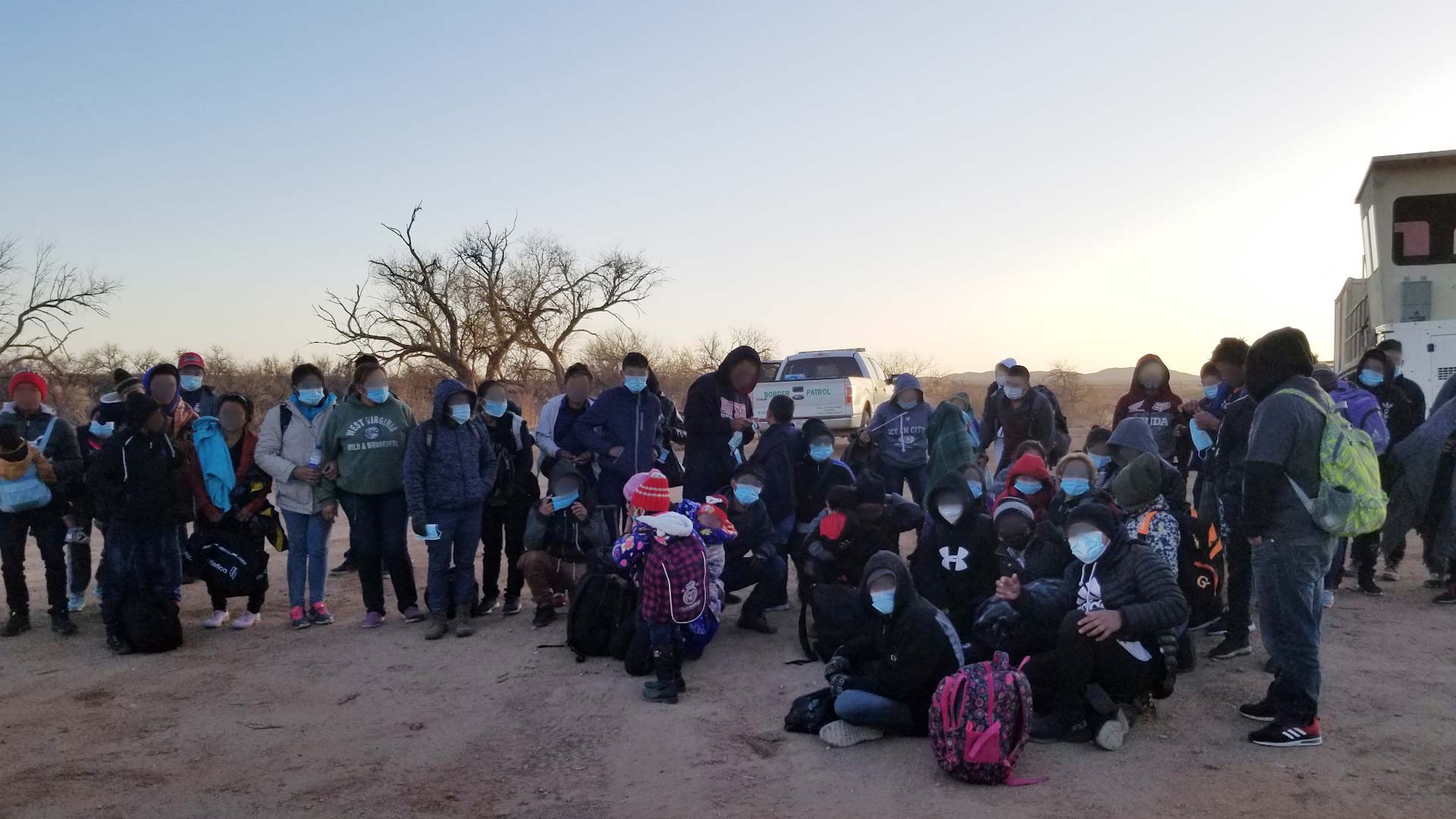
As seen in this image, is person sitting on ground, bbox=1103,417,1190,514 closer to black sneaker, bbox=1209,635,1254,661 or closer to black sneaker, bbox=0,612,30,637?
black sneaker, bbox=1209,635,1254,661

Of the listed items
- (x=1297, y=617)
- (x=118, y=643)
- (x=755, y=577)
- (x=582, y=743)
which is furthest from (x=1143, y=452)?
(x=118, y=643)

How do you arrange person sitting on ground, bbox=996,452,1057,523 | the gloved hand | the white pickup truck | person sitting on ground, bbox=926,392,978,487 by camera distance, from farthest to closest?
1. the white pickup truck
2. person sitting on ground, bbox=926,392,978,487
3. person sitting on ground, bbox=996,452,1057,523
4. the gloved hand

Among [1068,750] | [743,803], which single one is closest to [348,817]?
[743,803]

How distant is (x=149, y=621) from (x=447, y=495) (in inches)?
87.5

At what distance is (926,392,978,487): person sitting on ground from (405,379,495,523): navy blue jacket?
3.92 meters

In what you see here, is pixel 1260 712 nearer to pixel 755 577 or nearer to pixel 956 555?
pixel 956 555

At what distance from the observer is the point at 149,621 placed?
718cm

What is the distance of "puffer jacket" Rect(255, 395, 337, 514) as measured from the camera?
7.76m

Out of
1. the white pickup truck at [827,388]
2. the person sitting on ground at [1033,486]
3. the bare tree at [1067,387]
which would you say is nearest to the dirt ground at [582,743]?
the person sitting on ground at [1033,486]

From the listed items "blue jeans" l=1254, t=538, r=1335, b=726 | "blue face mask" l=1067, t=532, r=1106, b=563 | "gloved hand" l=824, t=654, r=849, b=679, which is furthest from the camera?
"gloved hand" l=824, t=654, r=849, b=679

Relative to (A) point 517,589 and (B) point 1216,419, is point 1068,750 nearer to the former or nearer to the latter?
(B) point 1216,419

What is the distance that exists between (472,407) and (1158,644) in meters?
5.27

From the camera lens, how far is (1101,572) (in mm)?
5254

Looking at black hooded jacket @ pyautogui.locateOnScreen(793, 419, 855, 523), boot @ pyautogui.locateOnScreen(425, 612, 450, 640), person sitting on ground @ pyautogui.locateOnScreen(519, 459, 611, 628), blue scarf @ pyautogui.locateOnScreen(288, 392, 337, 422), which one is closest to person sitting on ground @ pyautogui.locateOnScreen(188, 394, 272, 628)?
blue scarf @ pyautogui.locateOnScreen(288, 392, 337, 422)
